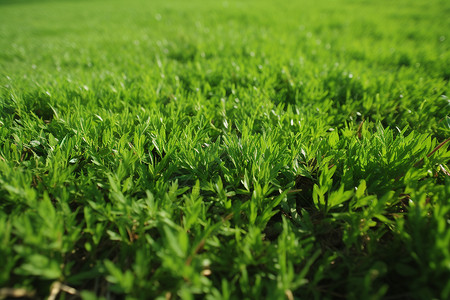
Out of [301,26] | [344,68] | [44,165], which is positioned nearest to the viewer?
[44,165]

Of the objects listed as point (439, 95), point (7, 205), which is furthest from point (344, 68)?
point (7, 205)

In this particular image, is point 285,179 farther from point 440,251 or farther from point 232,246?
point 440,251

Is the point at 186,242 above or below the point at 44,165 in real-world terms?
below

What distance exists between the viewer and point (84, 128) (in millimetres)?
1497

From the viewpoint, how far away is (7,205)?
44.8 inches

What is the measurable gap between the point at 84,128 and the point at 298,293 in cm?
145

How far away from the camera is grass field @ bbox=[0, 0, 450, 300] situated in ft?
2.91

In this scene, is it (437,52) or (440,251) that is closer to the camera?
(440,251)

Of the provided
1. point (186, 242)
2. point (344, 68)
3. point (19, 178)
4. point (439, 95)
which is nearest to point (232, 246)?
point (186, 242)

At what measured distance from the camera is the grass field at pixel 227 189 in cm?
89

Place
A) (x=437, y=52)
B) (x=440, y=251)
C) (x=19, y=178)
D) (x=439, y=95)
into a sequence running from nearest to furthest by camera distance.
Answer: (x=440, y=251) < (x=19, y=178) < (x=439, y=95) < (x=437, y=52)

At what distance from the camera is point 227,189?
Answer: 134 cm

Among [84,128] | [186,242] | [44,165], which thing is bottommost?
[186,242]

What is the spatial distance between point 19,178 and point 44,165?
0.21m
